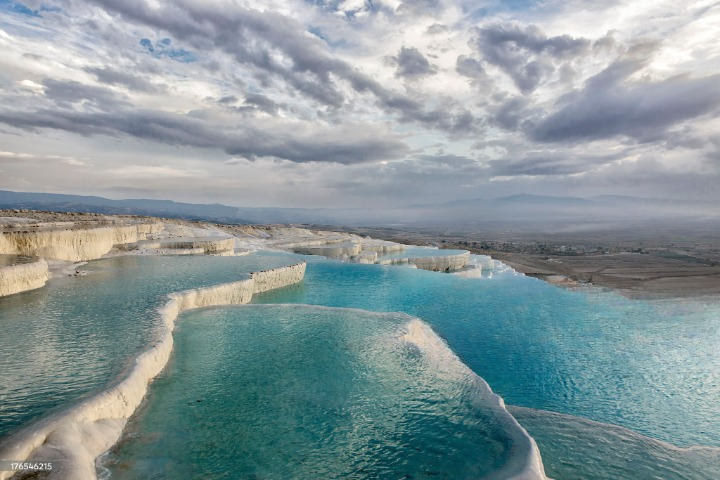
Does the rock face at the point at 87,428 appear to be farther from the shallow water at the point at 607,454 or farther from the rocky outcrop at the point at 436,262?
the rocky outcrop at the point at 436,262

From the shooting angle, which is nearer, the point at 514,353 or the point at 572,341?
the point at 514,353

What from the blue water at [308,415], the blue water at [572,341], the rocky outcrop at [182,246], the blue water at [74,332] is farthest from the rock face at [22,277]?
the rocky outcrop at [182,246]

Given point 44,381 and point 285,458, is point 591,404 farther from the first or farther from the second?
point 44,381

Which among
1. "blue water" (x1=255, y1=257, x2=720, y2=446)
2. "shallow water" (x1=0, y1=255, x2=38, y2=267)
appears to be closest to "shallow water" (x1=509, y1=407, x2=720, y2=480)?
"blue water" (x1=255, y1=257, x2=720, y2=446)

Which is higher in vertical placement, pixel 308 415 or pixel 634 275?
pixel 634 275

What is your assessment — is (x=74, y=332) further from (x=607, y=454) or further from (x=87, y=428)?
(x=607, y=454)

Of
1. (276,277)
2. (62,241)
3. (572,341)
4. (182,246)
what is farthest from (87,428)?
(182,246)
